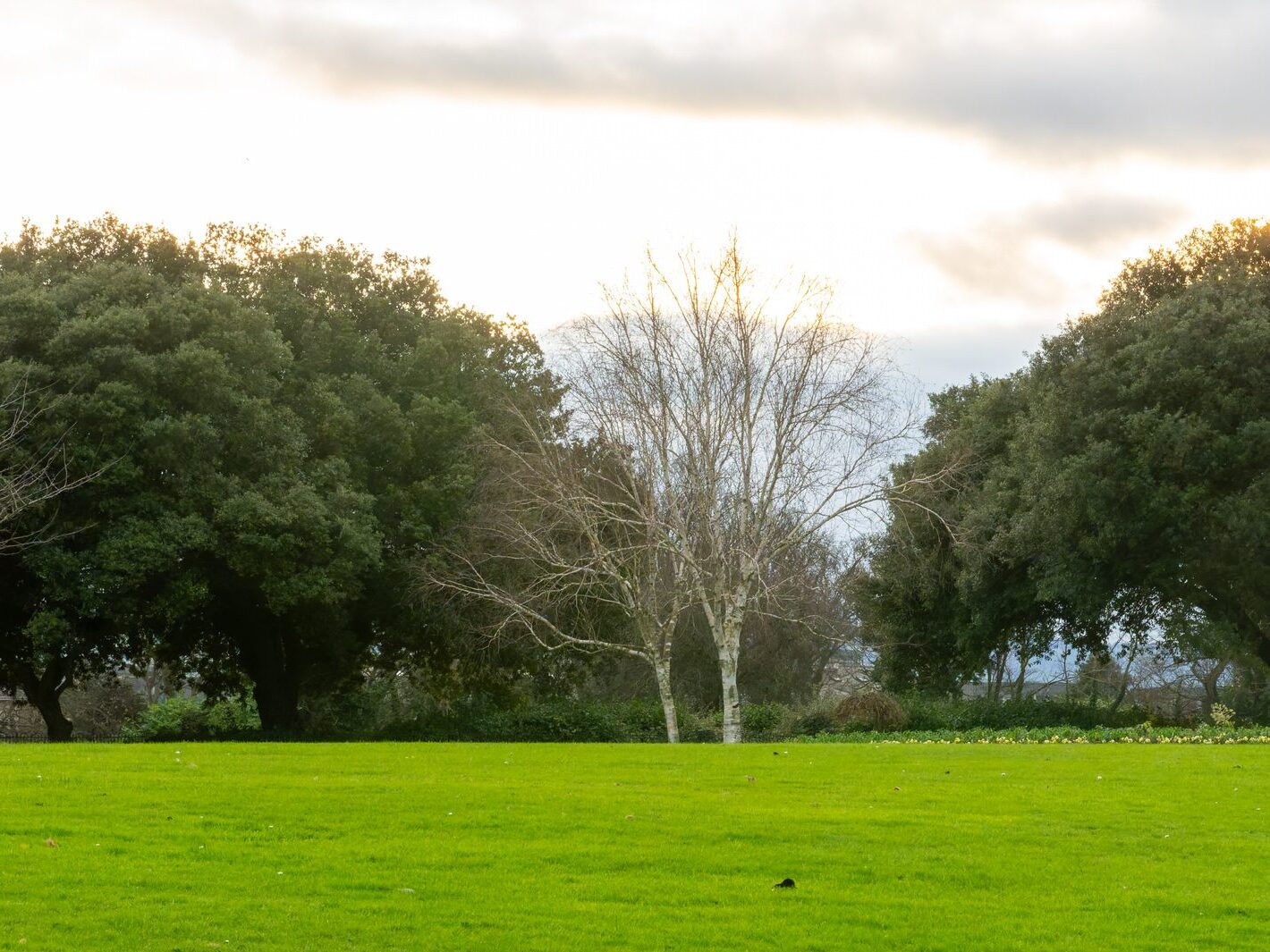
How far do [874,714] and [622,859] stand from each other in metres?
24.7

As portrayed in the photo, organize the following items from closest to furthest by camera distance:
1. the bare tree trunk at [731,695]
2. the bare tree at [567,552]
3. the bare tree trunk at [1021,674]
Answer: the bare tree trunk at [731,695]
the bare tree at [567,552]
the bare tree trunk at [1021,674]

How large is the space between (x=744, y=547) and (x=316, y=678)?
16.7 metres

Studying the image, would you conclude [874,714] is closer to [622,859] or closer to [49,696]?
[49,696]

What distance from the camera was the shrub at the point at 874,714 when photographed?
3369 centimetres

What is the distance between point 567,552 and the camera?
1283 inches

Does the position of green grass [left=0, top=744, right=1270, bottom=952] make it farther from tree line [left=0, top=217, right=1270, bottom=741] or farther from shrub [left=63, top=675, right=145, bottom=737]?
shrub [left=63, top=675, right=145, bottom=737]

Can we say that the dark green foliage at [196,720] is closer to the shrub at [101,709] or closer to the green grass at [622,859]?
the shrub at [101,709]

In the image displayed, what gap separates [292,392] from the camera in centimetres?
3419

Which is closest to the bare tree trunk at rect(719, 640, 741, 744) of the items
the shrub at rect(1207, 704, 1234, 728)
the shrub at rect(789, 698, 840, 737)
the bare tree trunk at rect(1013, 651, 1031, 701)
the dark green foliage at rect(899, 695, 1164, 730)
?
the shrub at rect(789, 698, 840, 737)

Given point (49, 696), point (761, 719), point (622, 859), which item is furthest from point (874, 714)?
point (622, 859)

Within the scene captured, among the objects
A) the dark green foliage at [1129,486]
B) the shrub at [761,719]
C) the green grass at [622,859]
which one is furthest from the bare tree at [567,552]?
the green grass at [622,859]

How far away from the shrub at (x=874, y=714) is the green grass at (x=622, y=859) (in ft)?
55.7

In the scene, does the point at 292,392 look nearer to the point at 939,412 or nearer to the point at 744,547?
the point at 744,547

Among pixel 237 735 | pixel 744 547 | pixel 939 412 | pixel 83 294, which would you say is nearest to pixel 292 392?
pixel 83 294
